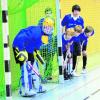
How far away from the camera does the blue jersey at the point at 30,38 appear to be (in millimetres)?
6574

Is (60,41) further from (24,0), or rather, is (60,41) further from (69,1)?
(69,1)

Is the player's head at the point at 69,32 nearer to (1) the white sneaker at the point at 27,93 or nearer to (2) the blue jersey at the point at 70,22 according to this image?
(2) the blue jersey at the point at 70,22

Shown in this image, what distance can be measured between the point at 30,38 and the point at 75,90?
1.35 metres

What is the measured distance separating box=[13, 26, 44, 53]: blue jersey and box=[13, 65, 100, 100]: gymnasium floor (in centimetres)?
86

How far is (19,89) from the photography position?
707 centimetres

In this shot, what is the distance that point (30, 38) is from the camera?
6750mm

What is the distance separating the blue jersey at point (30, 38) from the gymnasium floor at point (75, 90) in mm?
859

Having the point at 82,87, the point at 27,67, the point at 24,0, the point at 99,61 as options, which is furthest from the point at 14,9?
the point at 99,61

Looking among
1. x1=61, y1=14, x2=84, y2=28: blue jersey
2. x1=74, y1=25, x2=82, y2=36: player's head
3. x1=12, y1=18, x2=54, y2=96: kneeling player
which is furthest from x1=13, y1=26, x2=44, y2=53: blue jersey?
x1=61, y1=14, x2=84, y2=28: blue jersey

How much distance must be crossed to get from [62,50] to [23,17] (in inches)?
48.9

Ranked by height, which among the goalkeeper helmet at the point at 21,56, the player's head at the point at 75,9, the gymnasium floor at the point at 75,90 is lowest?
the gymnasium floor at the point at 75,90

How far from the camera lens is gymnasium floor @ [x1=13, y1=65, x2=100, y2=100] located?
668 centimetres

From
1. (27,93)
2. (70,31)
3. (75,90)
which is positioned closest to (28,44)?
(27,93)

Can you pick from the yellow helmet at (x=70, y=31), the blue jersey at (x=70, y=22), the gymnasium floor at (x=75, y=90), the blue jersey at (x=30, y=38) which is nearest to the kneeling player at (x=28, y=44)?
the blue jersey at (x=30, y=38)
